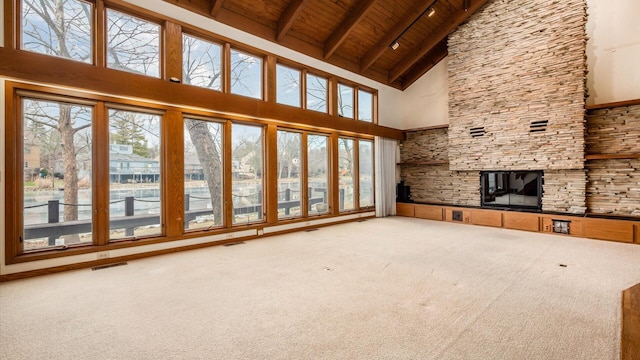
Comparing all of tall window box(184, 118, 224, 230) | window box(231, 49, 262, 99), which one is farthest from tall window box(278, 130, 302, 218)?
tall window box(184, 118, 224, 230)

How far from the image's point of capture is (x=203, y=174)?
5148 millimetres

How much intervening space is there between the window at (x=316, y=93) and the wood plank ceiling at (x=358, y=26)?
0.48 m

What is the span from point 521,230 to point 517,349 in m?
5.26

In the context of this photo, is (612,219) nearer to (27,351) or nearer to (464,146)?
(464,146)

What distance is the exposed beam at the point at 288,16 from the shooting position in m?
5.32

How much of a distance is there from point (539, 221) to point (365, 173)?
403cm

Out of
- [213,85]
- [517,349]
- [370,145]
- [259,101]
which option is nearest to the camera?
[517,349]

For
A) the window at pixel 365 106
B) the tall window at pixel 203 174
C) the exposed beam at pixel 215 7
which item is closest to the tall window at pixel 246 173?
the tall window at pixel 203 174

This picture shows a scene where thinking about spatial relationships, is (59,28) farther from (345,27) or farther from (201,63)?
(345,27)

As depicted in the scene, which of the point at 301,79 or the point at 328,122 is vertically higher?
the point at 301,79

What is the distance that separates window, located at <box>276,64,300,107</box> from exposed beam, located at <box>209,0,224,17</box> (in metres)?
1.52

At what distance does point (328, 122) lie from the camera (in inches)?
267

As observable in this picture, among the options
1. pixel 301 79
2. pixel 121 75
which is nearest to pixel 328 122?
pixel 301 79

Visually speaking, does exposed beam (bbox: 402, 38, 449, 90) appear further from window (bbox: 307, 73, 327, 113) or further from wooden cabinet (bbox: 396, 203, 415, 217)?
wooden cabinet (bbox: 396, 203, 415, 217)
